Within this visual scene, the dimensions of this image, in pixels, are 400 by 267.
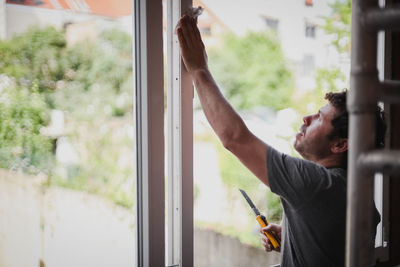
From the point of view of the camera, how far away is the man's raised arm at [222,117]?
1307 millimetres

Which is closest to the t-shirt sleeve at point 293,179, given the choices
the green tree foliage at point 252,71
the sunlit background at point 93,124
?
the sunlit background at point 93,124

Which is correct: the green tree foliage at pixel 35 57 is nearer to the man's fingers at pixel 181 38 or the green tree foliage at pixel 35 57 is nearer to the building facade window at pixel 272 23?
the man's fingers at pixel 181 38

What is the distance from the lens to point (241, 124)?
4.32ft

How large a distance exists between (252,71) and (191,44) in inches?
23.1

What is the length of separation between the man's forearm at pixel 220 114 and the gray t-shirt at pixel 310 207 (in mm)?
124

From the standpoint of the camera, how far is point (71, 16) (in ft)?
4.25

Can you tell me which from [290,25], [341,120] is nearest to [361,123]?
[341,120]

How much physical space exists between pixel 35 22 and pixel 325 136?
3.30ft

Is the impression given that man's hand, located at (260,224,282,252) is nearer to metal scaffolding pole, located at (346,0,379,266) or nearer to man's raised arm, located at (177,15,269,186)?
man's raised arm, located at (177,15,269,186)

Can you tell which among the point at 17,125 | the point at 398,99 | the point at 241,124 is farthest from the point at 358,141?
the point at 17,125

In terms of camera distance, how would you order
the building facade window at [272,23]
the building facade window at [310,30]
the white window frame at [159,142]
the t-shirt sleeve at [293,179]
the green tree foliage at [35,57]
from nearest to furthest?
the green tree foliage at [35,57] → the t-shirt sleeve at [293,179] → the white window frame at [159,142] → the building facade window at [272,23] → the building facade window at [310,30]

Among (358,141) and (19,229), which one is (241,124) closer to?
(358,141)

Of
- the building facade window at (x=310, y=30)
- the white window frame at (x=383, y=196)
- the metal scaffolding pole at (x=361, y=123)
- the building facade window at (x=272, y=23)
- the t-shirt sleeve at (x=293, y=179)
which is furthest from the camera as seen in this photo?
the white window frame at (x=383, y=196)

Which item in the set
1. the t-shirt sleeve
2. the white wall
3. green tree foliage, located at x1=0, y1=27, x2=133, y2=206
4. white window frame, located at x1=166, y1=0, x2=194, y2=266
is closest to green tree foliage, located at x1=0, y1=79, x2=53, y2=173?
green tree foliage, located at x1=0, y1=27, x2=133, y2=206
